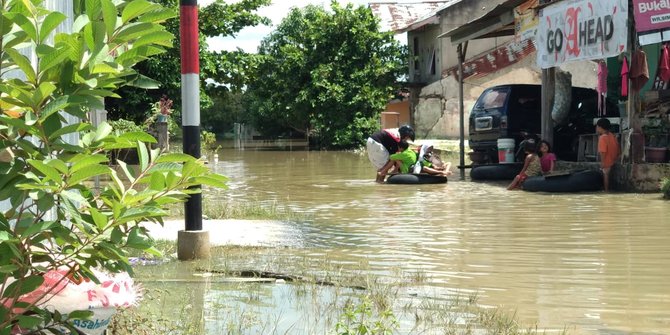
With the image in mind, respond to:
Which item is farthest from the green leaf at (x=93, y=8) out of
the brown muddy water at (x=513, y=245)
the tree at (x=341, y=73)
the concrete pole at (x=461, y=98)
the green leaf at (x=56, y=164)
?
the tree at (x=341, y=73)

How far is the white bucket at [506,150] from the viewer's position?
1806 centimetres

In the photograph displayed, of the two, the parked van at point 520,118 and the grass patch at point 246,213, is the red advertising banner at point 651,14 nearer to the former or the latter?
the parked van at point 520,118

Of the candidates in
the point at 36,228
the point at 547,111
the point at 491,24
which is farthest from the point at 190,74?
the point at 491,24

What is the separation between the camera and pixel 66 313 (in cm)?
377

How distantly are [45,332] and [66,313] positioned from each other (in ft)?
0.57

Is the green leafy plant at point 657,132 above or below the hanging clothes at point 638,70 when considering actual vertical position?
below

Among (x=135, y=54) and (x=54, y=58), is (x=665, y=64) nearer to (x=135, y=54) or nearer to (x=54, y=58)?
(x=135, y=54)

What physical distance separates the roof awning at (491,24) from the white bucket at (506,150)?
9.71ft

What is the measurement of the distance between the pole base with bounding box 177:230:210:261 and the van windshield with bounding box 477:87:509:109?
494 inches

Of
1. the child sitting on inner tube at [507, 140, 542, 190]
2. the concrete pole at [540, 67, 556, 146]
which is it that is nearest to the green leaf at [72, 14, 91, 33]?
the child sitting on inner tube at [507, 140, 542, 190]

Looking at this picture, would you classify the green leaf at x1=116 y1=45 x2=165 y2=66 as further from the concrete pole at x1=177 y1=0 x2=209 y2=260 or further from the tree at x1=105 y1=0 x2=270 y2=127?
the tree at x1=105 y1=0 x2=270 y2=127

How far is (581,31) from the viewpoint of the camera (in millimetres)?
16438

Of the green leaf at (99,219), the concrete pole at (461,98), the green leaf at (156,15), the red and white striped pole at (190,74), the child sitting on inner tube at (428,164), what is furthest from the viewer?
the concrete pole at (461,98)

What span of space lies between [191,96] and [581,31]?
11.1 meters
